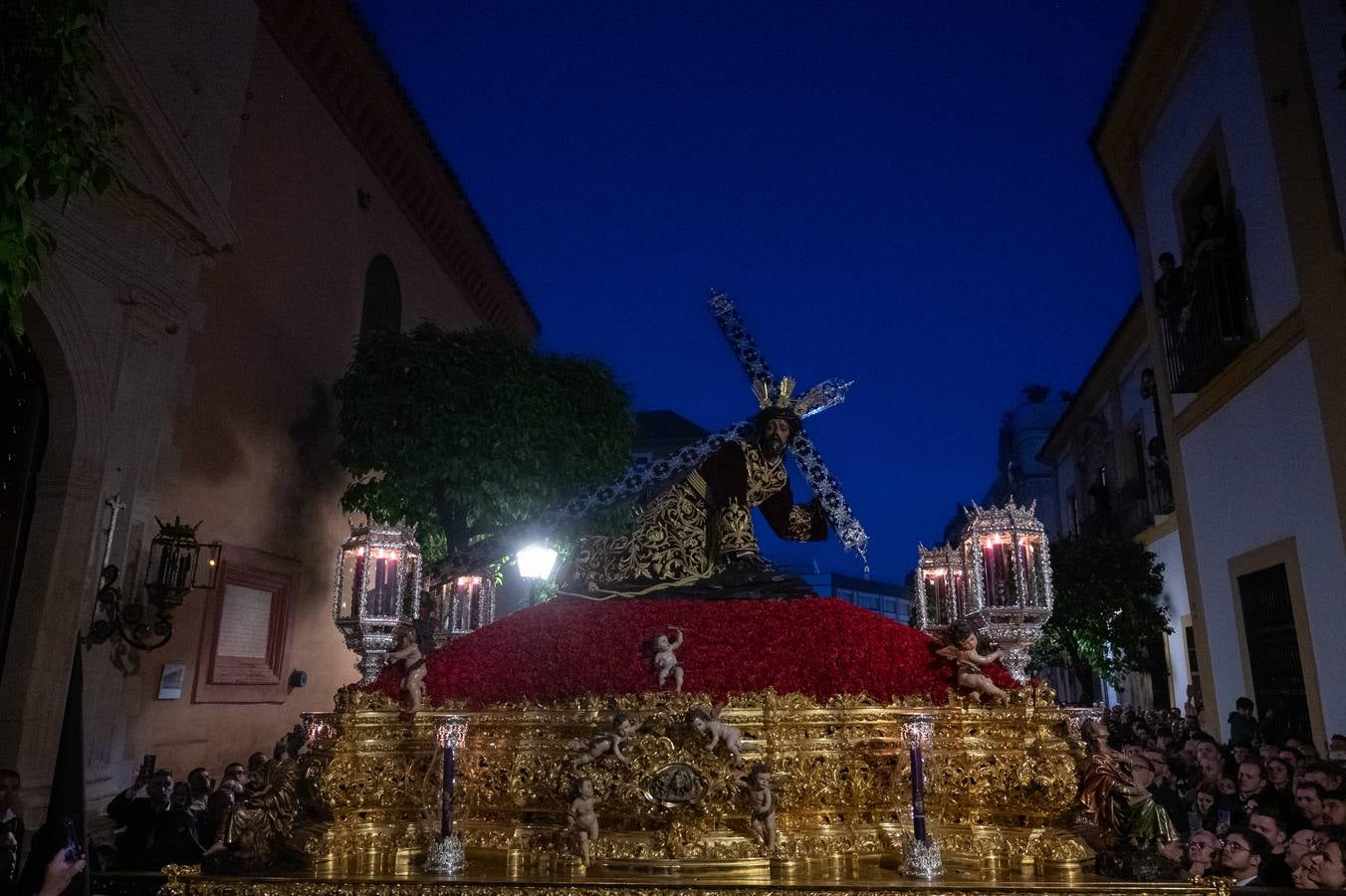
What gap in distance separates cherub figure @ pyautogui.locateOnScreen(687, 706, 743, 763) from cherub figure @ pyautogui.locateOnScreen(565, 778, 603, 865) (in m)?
0.52

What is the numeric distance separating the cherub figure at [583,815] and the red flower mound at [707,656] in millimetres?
527

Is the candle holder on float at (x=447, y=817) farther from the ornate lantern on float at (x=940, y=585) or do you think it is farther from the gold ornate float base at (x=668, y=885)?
the ornate lantern on float at (x=940, y=585)

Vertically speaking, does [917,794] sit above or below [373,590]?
below

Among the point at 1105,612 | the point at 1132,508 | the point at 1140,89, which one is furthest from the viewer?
the point at 1132,508

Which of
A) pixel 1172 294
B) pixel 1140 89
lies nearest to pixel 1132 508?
pixel 1172 294

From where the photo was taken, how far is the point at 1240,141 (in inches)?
361

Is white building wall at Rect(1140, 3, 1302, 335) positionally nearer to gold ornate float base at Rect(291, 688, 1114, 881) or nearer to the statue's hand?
the statue's hand

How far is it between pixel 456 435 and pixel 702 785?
8414mm

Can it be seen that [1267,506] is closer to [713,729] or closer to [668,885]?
[713,729]

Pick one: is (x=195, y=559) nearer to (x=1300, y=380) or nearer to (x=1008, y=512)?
(x=1008, y=512)

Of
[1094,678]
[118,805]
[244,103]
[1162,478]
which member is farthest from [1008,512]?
[1094,678]

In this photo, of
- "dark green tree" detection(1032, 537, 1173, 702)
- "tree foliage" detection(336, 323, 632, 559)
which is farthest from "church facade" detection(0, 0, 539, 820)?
"dark green tree" detection(1032, 537, 1173, 702)

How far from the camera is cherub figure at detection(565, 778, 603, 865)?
151 inches

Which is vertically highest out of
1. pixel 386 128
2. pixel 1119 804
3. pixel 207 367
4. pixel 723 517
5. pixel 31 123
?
pixel 386 128
